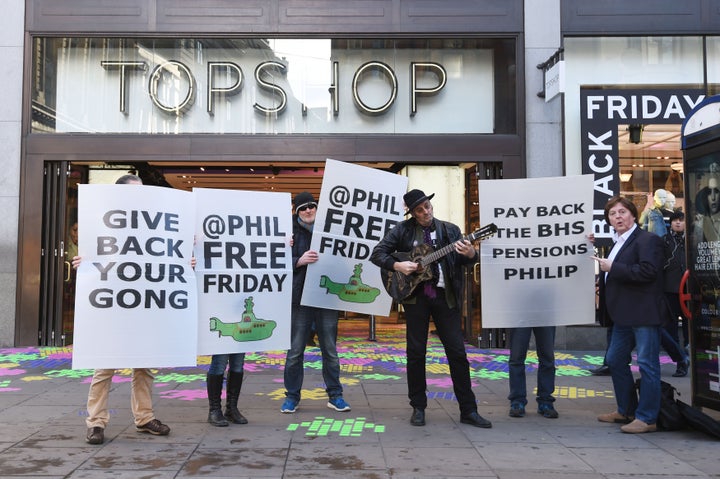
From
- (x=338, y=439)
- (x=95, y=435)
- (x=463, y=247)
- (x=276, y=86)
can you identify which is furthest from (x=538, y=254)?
(x=276, y=86)

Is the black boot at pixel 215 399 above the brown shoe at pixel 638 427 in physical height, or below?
above

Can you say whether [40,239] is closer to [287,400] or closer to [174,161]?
[174,161]

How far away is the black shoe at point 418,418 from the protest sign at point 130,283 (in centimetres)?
195

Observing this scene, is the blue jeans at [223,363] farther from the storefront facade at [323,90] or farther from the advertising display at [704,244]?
the storefront facade at [323,90]

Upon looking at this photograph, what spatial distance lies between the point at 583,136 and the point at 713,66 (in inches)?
101

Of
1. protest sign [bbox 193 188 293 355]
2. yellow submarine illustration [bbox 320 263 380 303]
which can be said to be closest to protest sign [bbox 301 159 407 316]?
yellow submarine illustration [bbox 320 263 380 303]

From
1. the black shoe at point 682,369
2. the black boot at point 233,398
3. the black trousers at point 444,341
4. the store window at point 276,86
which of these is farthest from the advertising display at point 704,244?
the store window at point 276,86

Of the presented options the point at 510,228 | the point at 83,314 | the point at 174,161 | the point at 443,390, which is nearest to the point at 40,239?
the point at 174,161

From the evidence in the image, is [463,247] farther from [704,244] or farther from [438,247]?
[704,244]

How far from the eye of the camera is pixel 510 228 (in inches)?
240

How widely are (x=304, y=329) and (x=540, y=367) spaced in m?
2.27

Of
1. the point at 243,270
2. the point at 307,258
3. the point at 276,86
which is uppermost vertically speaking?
the point at 276,86

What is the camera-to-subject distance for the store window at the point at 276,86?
11.0 meters

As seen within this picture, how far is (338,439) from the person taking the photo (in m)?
5.08
